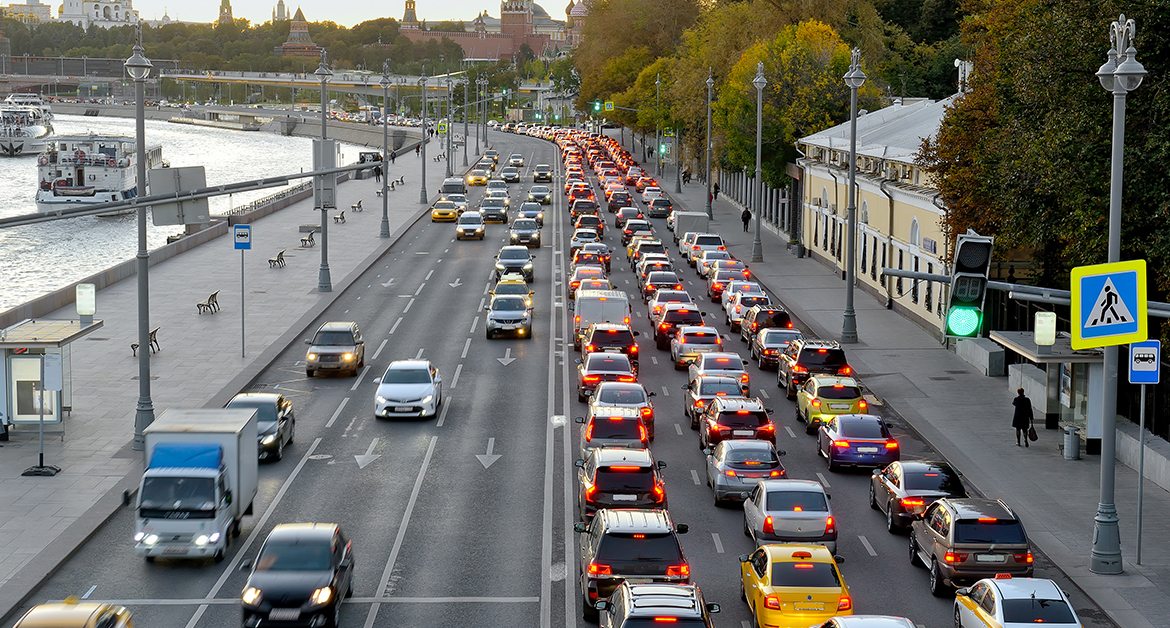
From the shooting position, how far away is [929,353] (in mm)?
42594

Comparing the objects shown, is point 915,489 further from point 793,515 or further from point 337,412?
point 337,412

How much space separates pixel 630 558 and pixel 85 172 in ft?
366

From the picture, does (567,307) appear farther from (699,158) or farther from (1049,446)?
(699,158)

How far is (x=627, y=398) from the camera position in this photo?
30688 mm

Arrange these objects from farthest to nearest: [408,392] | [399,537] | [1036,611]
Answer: [408,392]
[399,537]
[1036,611]

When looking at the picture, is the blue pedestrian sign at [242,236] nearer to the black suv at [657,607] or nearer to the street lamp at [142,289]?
the street lamp at [142,289]

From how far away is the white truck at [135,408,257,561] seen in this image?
853 inches

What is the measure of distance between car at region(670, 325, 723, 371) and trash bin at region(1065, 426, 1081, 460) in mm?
12125

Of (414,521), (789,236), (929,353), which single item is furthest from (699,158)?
(414,521)

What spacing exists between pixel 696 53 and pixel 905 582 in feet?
297

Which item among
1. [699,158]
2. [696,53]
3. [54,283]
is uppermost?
[696,53]

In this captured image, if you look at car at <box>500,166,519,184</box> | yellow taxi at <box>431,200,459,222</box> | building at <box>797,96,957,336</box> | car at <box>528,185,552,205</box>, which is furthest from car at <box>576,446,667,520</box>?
car at <box>500,166,519,184</box>

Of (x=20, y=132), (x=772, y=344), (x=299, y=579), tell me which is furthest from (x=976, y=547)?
(x=20, y=132)

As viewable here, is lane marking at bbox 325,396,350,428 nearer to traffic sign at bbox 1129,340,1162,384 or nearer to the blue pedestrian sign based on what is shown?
the blue pedestrian sign
